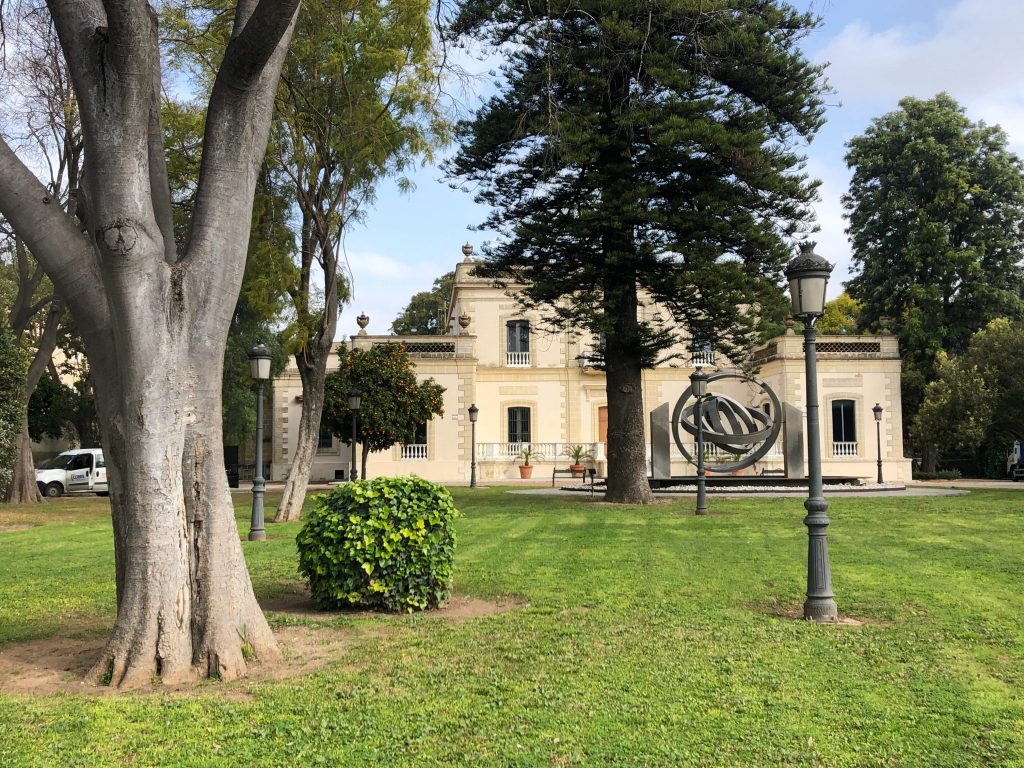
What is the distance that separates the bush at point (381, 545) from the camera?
641cm

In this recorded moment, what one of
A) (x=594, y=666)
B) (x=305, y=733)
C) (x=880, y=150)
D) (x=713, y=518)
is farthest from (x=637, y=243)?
(x=880, y=150)

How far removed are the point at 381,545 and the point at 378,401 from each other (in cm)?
1880

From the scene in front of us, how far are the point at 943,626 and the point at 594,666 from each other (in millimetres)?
2802

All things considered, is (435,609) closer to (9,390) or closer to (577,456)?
(9,390)

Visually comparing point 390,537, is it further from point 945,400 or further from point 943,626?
point 945,400

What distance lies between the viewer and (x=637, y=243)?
54.1 feet

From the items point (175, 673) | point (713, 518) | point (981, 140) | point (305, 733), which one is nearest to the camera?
point (305, 733)

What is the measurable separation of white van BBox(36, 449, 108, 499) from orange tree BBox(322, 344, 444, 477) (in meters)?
8.75

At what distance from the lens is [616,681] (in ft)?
15.1

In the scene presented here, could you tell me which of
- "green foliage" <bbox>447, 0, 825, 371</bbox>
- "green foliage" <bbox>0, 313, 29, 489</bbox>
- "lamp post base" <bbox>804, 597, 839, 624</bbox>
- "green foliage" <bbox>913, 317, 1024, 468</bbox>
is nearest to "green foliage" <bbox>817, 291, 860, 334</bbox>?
"green foliage" <bbox>913, 317, 1024, 468</bbox>

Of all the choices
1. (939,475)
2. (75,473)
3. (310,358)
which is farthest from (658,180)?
(939,475)

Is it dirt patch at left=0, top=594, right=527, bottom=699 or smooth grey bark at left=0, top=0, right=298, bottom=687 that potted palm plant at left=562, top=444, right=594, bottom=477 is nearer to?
dirt patch at left=0, top=594, right=527, bottom=699

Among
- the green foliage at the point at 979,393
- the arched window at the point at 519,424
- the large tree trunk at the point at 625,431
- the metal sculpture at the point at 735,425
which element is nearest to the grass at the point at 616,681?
the large tree trunk at the point at 625,431

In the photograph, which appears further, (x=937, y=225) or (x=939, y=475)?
(x=939, y=475)
